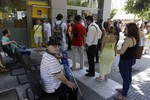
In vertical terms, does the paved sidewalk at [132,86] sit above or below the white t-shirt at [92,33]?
below

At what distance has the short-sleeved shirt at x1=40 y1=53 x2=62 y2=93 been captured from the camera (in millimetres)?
2123

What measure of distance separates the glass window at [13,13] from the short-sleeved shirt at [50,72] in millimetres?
5265

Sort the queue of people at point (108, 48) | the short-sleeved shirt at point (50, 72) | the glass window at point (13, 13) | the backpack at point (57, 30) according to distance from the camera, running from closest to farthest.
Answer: the short-sleeved shirt at point (50, 72), the queue of people at point (108, 48), the backpack at point (57, 30), the glass window at point (13, 13)

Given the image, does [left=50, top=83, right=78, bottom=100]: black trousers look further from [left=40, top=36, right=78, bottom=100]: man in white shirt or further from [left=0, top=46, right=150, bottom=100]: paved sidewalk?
[left=0, top=46, right=150, bottom=100]: paved sidewalk

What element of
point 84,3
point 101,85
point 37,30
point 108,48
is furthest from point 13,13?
point 101,85

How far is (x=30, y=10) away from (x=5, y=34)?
3009 millimetres

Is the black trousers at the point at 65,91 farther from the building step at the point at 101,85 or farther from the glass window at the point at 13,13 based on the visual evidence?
the glass window at the point at 13,13

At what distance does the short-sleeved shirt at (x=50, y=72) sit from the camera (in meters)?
2.12

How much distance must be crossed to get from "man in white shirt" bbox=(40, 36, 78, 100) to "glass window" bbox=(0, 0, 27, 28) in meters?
5.19

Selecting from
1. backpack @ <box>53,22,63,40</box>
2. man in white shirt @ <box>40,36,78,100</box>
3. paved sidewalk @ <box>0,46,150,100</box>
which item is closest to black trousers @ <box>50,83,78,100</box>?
man in white shirt @ <box>40,36,78,100</box>

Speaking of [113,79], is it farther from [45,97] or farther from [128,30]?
[45,97]

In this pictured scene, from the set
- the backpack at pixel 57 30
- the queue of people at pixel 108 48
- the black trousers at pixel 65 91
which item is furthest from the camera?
the backpack at pixel 57 30

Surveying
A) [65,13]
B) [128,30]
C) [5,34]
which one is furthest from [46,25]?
[128,30]

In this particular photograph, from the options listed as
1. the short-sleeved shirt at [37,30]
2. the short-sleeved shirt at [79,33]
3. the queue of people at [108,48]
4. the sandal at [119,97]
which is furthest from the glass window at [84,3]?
the sandal at [119,97]
